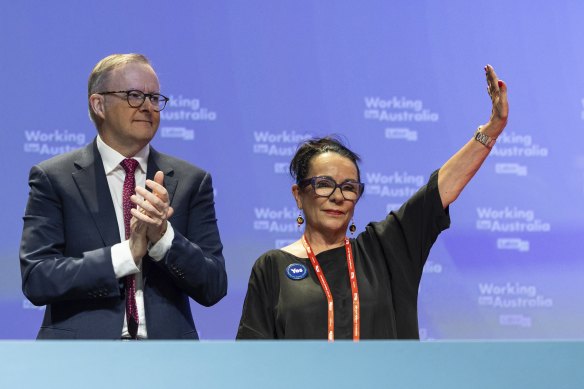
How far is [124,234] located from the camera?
227 centimetres

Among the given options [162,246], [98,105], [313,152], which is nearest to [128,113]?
[98,105]

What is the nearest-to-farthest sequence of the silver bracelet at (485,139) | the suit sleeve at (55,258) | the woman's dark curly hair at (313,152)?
the suit sleeve at (55,258)
the silver bracelet at (485,139)
the woman's dark curly hair at (313,152)

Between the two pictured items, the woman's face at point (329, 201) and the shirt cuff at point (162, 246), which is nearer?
the shirt cuff at point (162, 246)

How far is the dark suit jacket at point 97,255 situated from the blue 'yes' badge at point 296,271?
16 cm

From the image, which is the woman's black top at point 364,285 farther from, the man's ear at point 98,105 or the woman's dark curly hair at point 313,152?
the man's ear at point 98,105

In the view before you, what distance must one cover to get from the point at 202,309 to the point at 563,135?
1.76 m

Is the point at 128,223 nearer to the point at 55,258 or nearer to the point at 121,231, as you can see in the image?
the point at 121,231

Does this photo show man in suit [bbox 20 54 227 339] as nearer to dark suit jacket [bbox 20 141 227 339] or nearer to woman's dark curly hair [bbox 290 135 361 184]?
dark suit jacket [bbox 20 141 227 339]

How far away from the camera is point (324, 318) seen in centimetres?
217

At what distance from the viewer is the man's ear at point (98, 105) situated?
234cm

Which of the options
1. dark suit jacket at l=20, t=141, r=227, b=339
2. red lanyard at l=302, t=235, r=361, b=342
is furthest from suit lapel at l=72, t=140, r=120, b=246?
red lanyard at l=302, t=235, r=361, b=342

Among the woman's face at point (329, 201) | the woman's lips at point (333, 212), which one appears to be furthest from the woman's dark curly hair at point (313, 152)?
the woman's lips at point (333, 212)

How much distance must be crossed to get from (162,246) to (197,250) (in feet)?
0.28

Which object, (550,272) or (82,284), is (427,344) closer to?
(82,284)
